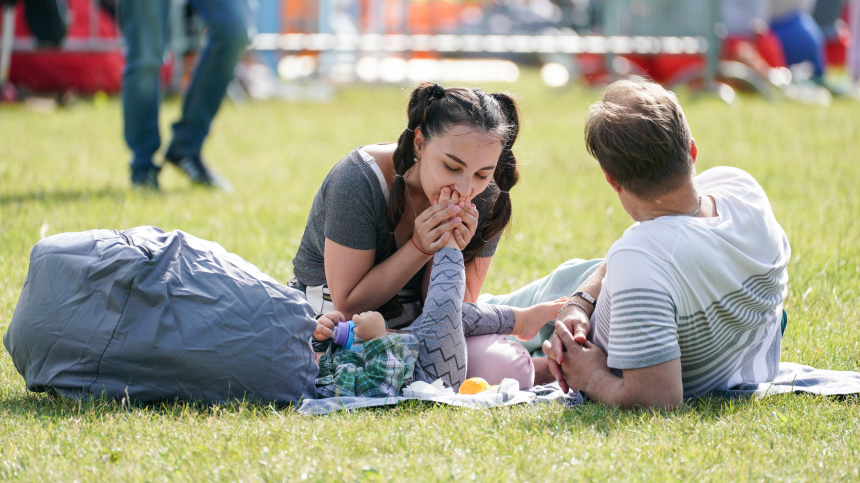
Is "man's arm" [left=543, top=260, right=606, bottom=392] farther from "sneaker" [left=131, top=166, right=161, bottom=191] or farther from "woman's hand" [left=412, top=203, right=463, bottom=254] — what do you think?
"sneaker" [left=131, top=166, right=161, bottom=191]

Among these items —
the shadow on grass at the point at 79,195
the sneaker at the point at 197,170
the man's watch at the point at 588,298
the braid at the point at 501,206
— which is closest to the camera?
the man's watch at the point at 588,298

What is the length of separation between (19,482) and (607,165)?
1.72 meters

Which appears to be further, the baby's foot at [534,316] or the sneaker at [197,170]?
the sneaker at [197,170]

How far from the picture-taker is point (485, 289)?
4.05 meters

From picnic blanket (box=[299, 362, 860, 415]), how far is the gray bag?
0.17 metres

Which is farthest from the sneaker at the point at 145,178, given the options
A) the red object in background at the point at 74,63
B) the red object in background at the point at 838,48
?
the red object in background at the point at 838,48

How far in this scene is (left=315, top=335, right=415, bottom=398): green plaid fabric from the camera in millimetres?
2646

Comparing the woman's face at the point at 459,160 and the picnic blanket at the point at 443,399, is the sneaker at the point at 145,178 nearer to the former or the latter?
the woman's face at the point at 459,160

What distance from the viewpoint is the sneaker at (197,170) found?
19.7ft

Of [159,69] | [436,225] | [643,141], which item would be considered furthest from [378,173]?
[159,69]

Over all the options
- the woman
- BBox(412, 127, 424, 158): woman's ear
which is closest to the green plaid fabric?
the woman

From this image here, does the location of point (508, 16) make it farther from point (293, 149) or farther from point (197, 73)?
point (197, 73)

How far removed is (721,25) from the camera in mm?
10719

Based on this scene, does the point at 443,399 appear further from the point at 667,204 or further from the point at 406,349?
the point at 667,204
